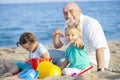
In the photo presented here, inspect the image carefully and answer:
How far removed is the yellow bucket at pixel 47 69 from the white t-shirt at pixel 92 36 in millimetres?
544

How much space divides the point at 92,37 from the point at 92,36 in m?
0.02

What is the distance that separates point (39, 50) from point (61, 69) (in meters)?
0.42

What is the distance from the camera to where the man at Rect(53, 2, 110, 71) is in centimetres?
498

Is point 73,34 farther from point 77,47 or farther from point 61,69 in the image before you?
point 61,69

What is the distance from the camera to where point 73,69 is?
5.05 metres

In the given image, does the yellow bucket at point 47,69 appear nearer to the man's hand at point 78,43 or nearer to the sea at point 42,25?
the man's hand at point 78,43

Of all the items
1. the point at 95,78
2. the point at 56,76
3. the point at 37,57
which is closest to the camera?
the point at 95,78

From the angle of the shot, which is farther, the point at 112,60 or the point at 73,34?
the point at 112,60

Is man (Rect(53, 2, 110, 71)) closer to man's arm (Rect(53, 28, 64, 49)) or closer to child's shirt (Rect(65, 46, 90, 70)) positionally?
child's shirt (Rect(65, 46, 90, 70))

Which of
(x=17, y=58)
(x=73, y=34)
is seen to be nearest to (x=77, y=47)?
(x=73, y=34)

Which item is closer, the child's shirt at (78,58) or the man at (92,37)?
the man at (92,37)

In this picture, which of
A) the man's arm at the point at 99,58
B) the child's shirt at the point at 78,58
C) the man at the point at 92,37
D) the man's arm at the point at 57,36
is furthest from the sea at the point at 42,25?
the man's arm at the point at 99,58

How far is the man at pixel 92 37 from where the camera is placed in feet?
16.4

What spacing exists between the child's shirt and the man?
4.3 inches
